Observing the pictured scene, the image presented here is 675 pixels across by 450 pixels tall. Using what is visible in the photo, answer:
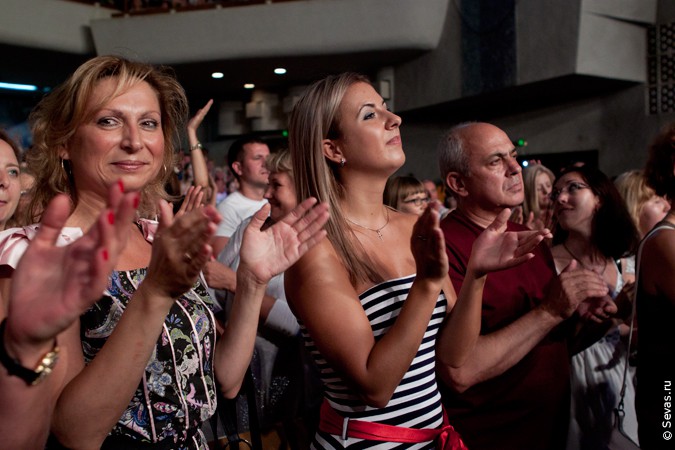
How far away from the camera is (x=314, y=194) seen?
1.74m

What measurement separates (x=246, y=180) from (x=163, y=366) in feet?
10.3

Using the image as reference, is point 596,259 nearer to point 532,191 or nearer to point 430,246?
point 532,191

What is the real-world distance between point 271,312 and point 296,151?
1.02m

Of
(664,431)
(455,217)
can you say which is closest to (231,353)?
(455,217)

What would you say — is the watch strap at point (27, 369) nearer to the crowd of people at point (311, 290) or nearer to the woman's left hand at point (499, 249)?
the crowd of people at point (311, 290)

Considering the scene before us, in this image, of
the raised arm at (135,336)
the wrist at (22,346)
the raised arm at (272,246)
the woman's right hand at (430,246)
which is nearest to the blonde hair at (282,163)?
the raised arm at (272,246)

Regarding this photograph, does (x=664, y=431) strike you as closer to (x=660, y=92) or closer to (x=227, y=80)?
(x=660, y=92)

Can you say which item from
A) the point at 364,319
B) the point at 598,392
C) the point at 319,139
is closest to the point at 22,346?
the point at 364,319

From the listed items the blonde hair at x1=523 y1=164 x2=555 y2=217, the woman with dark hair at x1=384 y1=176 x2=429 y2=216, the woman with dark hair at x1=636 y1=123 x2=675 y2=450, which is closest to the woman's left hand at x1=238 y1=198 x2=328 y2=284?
the woman with dark hair at x1=636 y1=123 x2=675 y2=450

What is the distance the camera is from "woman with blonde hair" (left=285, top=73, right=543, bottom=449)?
1.40 meters

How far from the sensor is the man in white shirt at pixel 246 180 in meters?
4.18

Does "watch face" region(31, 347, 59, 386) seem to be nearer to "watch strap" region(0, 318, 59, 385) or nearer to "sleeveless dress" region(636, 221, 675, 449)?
"watch strap" region(0, 318, 59, 385)

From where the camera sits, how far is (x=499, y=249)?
1.59 metres

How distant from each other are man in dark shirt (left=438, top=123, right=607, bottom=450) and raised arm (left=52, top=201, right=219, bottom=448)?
977 mm
